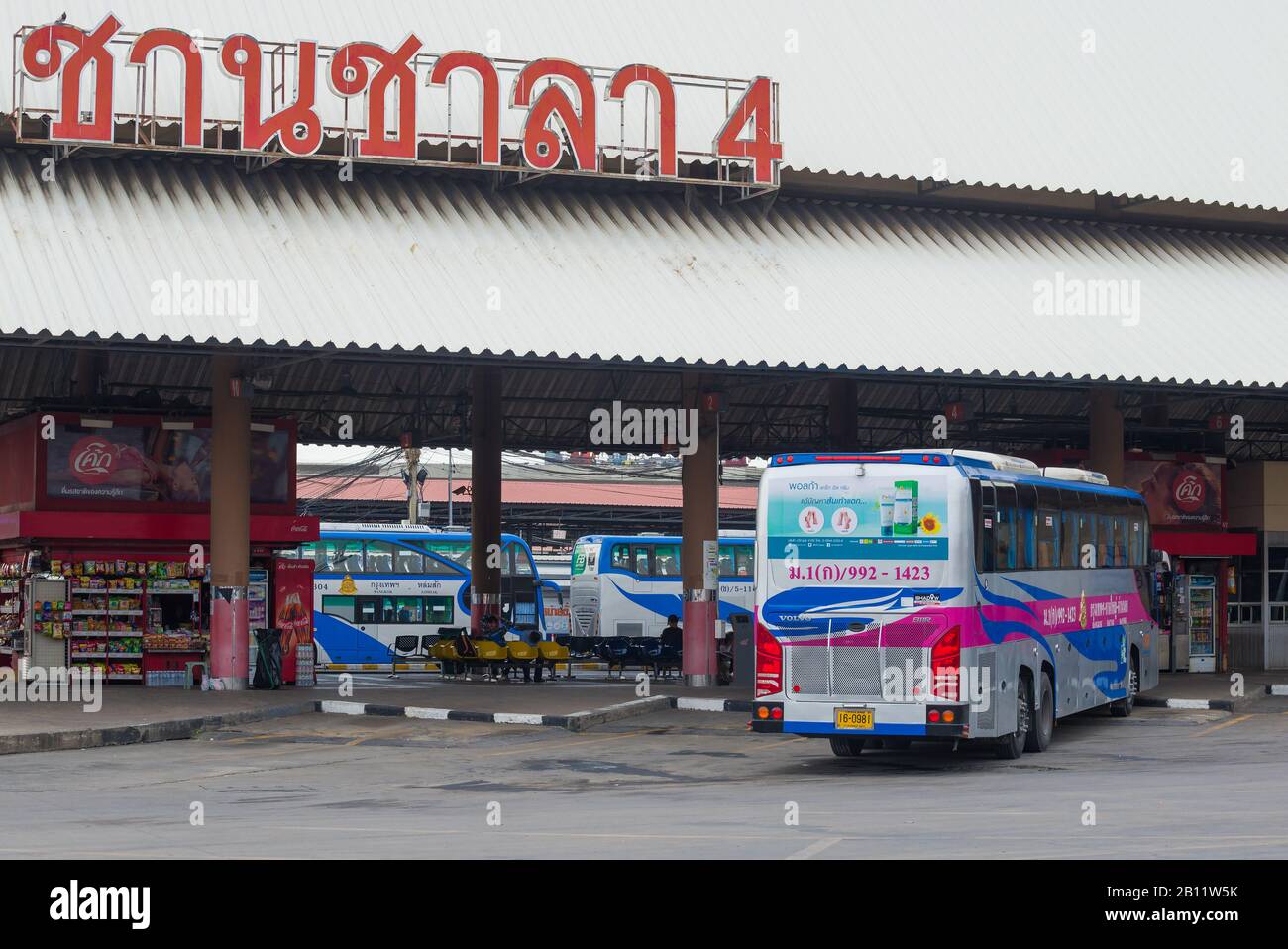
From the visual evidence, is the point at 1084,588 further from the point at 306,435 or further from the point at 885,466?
the point at 306,435

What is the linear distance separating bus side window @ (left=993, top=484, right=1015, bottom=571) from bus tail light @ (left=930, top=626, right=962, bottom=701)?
49.3 inches

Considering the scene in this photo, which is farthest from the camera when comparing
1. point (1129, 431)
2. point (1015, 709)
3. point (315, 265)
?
point (1129, 431)

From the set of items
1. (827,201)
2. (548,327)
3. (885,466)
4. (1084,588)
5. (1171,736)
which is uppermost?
(827,201)

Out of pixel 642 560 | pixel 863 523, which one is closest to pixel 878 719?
pixel 863 523

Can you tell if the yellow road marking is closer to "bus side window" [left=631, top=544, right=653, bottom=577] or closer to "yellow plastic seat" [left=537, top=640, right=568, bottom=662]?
"yellow plastic seat" [left=537, top=640, right=568, bottom=662]

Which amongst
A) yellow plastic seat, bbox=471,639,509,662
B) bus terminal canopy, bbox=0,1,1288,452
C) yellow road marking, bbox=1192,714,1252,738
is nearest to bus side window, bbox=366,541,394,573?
bus terminal canopy, bbox=0,1,1288,452

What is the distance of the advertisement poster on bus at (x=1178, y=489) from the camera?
34.7 metres

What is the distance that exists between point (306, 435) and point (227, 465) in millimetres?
15621

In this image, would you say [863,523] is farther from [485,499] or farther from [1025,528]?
[485,499]

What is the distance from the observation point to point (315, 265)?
81.2 feet

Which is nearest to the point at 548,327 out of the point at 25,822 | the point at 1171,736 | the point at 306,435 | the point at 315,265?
the point at 315,265

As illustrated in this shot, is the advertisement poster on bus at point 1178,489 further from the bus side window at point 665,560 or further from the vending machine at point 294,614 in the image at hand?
the vending machine at point 294,614

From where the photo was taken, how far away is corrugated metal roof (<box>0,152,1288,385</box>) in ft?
77.7

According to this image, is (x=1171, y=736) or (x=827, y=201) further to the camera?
(x=827, y=201)
